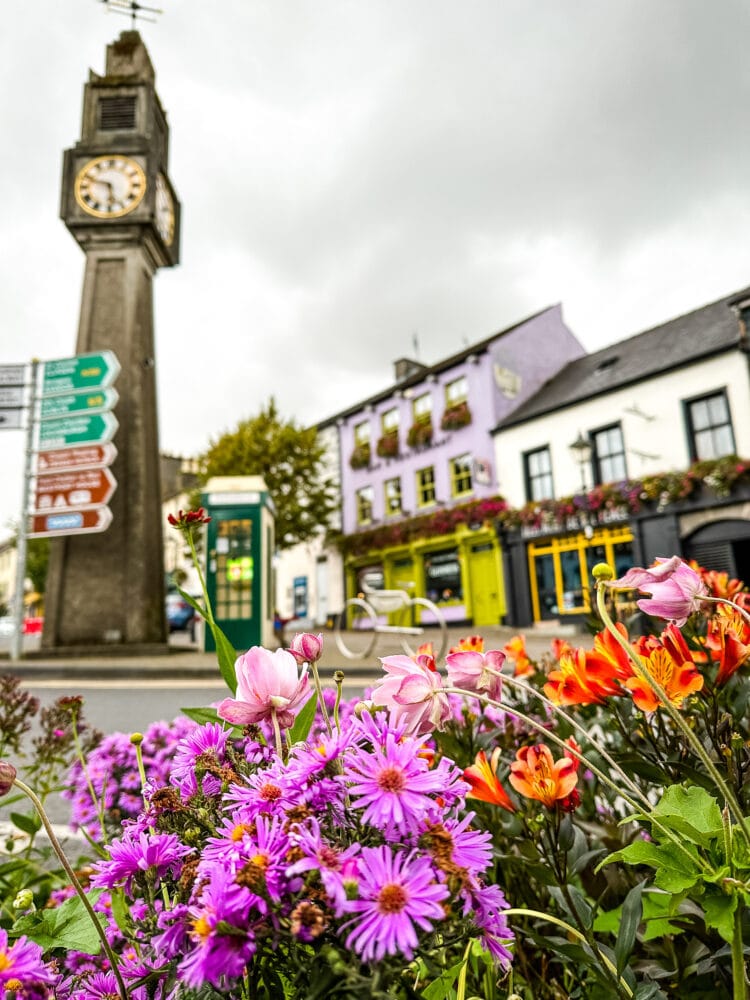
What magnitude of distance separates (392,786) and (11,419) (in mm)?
14264

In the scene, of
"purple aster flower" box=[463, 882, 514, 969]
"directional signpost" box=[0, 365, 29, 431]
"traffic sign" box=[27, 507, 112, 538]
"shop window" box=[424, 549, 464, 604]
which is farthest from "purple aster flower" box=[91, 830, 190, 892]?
"shop window" box=[424, 549, 464, 604]

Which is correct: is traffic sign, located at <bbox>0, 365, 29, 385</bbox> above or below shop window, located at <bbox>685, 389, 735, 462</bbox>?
above

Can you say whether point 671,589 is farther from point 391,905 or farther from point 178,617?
point 178,617

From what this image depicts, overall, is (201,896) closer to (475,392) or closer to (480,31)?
(480,31)

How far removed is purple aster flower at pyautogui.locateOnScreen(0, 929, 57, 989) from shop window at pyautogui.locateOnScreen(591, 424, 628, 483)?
58.5ft

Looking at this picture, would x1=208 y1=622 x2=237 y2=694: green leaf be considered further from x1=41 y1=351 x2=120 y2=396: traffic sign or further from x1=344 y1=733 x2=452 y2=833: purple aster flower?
x1=41 y1=351 x2=120 y2=396: traffic sign

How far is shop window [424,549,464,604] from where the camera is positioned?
20875mm

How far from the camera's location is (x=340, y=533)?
25172 mm

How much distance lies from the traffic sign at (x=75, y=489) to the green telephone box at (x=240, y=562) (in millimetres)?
2019

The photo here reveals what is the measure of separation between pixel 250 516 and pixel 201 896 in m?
11.7

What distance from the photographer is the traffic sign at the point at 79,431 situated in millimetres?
12609

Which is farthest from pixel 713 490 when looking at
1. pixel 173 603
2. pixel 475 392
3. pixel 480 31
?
pixel 173 603

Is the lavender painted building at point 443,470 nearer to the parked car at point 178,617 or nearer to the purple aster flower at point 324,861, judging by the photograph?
the parked car at point 178,617

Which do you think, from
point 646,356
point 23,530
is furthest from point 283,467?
point 646,356
